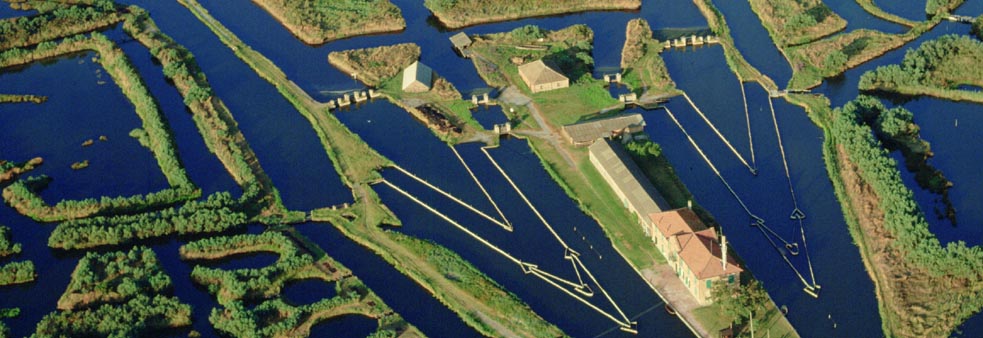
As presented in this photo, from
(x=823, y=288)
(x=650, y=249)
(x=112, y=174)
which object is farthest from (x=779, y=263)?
(x=112, y=174)

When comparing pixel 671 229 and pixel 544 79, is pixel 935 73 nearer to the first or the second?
pixel 544 79

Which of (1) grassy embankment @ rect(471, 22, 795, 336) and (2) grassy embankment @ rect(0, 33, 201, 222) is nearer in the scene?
(1) grassy embankment @ rect(471, 22, 795, 336)

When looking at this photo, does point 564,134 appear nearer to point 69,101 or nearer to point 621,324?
point 621,324

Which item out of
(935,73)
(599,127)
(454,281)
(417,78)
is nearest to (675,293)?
(454,281)

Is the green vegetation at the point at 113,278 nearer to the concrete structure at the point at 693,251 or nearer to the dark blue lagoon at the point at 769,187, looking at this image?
the concrete structure at the point at 693,251

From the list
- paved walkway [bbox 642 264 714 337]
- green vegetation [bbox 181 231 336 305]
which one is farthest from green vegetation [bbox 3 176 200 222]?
paved walkway [bbox 642 264 714 337]

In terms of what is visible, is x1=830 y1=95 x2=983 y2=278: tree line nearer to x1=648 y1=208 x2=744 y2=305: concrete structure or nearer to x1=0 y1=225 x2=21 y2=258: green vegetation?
x1=648 y1=208 x2=744 y2=305: concrete structure

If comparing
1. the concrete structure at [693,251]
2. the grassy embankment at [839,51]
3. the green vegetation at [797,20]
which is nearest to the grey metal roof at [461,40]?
A: the green vegetation at [797,20]
